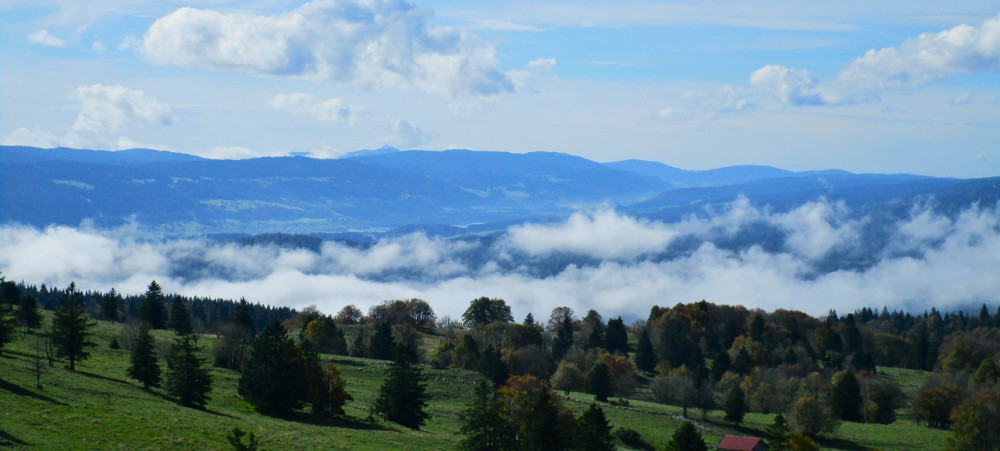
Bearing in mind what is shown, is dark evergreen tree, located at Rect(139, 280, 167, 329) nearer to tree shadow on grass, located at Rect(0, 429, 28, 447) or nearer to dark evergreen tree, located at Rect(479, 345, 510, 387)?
dark evergreen tree, located at Rect(479, 345, 510, 387)

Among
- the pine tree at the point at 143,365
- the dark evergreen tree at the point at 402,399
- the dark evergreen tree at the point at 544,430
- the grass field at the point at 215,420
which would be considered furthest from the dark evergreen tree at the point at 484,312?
the dark evergreen tree at the point at 544,430

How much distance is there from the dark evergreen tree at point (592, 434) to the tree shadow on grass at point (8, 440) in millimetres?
31981

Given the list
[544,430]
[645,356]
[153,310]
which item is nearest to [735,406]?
[544,430]

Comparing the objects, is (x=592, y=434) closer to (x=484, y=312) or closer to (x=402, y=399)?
(x=402, y=399)

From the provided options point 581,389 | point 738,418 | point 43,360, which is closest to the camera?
point 43,360

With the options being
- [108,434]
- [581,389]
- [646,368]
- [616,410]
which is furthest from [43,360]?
[646,368]

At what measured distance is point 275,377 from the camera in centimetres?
6225

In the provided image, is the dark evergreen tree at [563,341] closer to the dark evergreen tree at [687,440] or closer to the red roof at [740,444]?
the red roof at [740,444]

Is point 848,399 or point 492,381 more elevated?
point 492,381

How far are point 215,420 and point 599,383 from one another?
5210cm

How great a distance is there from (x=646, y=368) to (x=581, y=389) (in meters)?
25.7

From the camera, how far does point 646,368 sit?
126875 mm

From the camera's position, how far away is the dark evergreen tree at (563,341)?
426 ft

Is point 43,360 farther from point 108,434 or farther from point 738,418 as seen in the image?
point 738,418
